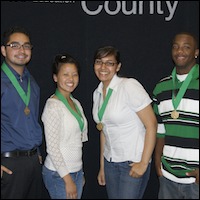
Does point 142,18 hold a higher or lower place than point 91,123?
higher

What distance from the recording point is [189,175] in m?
2.62

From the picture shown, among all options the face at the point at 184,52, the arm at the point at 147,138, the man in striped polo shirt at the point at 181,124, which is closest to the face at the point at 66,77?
the arm at the point at 147,138

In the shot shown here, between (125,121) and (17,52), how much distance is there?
97cm

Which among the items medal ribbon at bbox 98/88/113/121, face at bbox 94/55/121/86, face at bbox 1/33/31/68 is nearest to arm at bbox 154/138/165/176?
medal ribbon at bbox 98/88/113/121

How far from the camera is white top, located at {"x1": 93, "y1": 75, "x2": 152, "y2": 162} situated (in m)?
2.69

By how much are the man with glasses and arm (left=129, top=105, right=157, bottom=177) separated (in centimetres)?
78

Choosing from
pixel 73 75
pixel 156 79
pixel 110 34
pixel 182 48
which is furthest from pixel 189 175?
pixel 110 34

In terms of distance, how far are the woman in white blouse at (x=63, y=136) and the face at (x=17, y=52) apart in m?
0.25

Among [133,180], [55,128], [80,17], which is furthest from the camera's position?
[80,17]

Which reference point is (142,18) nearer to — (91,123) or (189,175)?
(91,123)

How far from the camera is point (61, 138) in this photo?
261 cm

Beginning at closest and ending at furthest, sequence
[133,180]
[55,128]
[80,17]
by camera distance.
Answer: [55,128] → [133,180] → [80,17]

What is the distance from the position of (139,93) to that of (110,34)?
1220mm

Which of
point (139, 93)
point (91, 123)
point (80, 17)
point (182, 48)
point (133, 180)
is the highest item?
point (80, 17)
